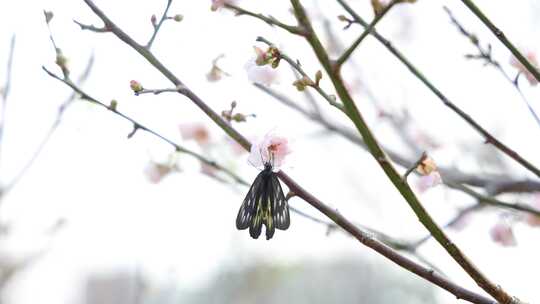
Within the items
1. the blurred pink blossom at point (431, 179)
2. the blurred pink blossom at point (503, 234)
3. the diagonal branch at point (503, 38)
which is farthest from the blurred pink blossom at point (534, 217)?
the diagonal branch at point (503, 38)

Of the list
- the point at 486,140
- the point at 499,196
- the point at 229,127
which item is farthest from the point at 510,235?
the point at 229,127

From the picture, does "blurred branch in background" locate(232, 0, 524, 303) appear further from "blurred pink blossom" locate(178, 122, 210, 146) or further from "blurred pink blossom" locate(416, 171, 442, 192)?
"blurred pink blossom" locate(178, 122, 210, 146)

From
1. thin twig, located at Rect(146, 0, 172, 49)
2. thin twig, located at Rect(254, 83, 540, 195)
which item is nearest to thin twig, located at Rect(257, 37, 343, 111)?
thin twig, located at Rect(146, 0, 172, 49)

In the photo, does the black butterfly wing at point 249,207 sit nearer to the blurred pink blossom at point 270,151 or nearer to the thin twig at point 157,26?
the blurred pink blossom at point 270,151

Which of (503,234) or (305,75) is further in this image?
(503,234)

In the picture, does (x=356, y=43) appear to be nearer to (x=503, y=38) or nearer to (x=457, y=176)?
(x=503, y=38)

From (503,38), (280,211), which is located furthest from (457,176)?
(280,211)
